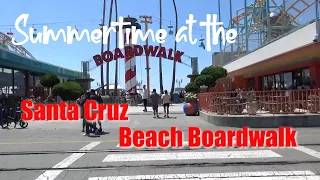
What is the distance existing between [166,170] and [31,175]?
2.44 meters

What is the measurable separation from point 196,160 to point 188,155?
0.61 meters

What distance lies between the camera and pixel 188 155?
29.1ft

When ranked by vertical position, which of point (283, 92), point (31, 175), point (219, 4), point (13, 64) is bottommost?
point (31, 175)

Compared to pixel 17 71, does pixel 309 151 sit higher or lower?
lower

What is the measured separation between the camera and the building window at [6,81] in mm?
34188

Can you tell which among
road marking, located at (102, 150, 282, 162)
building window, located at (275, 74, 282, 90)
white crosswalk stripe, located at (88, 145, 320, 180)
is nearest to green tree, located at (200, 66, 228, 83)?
building window, located at (275, 74, 282, 90)

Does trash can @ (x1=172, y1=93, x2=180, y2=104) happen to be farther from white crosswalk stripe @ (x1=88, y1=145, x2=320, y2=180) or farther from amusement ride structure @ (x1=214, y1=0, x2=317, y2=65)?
white crosswalk stripe @ (x1=88, y1=145, x2=320, y2=180)

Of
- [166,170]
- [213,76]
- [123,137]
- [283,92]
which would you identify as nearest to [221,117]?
[283,92]

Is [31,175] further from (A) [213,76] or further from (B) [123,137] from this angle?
(A) [213,76]

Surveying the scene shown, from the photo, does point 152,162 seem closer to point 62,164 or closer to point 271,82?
point 62,164

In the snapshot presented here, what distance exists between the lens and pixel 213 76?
27.9m
